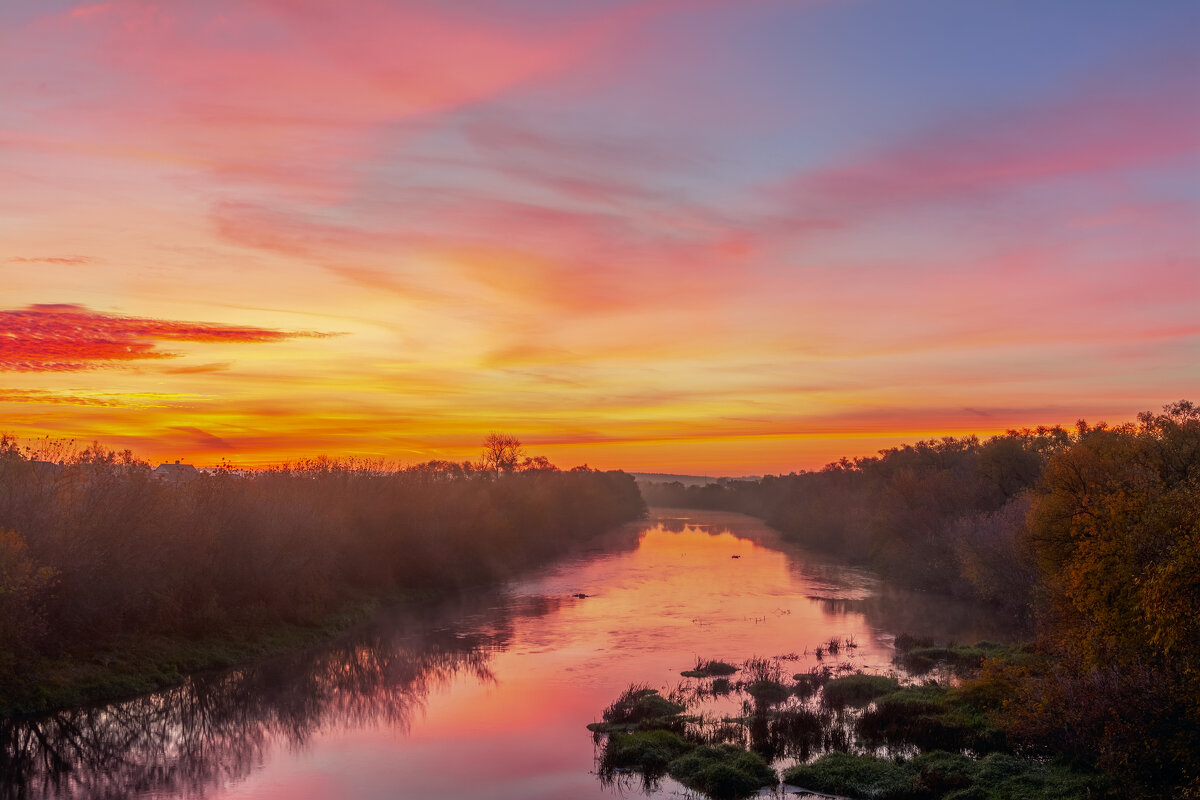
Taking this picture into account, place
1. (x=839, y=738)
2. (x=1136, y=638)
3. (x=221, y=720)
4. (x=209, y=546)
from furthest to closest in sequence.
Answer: (x=209, y=546) < (x=221, y=720) < (x=839, y=738) < (x=1136, y=638)

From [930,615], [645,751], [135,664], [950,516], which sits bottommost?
[930,615]

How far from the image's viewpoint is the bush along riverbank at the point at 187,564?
3322 centimetres

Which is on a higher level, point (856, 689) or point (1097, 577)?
point (1097, 577)

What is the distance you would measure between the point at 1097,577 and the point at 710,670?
18615 millimetres

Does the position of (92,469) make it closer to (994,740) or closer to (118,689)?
(118,689)

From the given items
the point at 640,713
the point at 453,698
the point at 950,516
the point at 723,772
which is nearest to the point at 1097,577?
the point at 723,772

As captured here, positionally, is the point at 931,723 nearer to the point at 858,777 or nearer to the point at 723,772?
the point at 858,777

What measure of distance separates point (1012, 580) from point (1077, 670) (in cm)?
3065

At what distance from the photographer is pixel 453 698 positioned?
114 ft

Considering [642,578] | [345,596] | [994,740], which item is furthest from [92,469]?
[642,578]

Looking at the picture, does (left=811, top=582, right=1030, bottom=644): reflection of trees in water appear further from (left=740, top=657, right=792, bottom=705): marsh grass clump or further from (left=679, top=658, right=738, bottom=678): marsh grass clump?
(left=679, top=658, right=738, bottom=678): marsh grass clump

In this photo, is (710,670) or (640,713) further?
(710,670)

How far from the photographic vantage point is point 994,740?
26.0 m

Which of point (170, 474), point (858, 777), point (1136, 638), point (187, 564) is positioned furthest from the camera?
point (170, 474)
